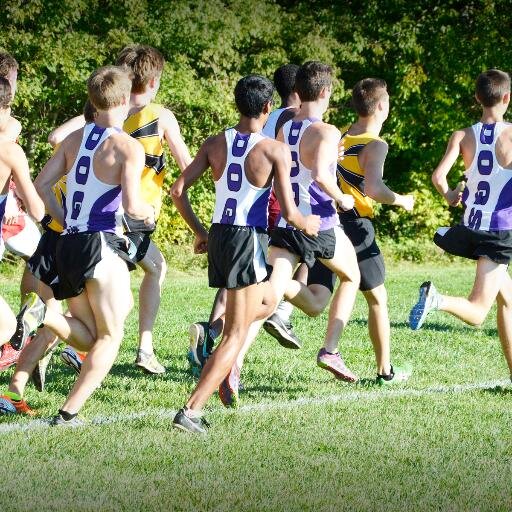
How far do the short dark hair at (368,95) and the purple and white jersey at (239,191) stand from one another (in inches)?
66.5

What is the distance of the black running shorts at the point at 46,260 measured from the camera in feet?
23.4

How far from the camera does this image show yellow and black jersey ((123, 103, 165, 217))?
8.05 metres

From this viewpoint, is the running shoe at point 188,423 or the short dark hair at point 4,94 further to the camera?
the short dark hair at point 4,94

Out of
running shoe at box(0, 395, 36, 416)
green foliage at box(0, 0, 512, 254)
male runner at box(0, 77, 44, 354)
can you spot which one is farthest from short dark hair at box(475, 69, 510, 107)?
green foliage at box(0, 0, 512, 254)

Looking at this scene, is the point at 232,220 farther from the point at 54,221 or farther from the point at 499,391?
the point at 499,391

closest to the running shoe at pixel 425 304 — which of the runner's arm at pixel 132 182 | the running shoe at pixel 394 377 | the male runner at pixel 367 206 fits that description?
the male runner at pixel 367 206

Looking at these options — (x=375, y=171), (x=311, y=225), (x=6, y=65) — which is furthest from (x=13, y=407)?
(x=375, y=171)

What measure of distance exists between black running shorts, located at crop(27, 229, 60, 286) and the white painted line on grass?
0.94 metres

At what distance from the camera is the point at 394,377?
8.10m

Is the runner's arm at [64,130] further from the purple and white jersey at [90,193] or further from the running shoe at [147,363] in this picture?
the running shoe at [147,363]

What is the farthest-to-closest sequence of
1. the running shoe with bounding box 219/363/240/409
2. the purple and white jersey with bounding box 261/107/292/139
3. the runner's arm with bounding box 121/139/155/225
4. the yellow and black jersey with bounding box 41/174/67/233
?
the purple and white jersey with bounding box 261/107/292/139 < the yellow and black jersey with bounding box 41/174/67/233 < the running shoe with bounding box 219/363/240/409 < the runner's arm with bounding box 121/139/155/225

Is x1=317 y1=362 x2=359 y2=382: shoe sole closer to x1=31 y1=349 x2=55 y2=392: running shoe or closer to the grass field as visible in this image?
the grass field

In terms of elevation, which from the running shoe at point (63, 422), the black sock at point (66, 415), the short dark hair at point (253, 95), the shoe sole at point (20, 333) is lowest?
the running shoe at point (63, 422)

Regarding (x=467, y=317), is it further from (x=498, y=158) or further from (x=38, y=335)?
(x=38, y=335)
